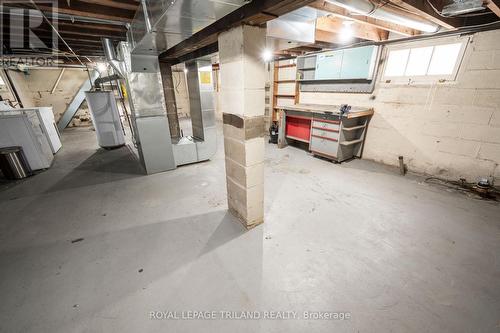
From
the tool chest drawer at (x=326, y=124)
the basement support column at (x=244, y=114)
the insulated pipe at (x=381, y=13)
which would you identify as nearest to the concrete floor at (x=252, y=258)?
the basement support column at (x=244, y=114)

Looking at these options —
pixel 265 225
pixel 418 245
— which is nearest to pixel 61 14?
pixel 265 225

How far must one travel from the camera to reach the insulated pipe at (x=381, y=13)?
5.12ft

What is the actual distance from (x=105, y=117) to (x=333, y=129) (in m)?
5.61

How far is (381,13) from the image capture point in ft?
6.27

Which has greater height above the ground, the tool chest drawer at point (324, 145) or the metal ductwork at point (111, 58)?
the metal ductwork at point (111, 58)

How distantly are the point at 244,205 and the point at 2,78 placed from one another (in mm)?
9674

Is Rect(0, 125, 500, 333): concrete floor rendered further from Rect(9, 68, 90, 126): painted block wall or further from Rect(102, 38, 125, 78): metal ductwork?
Rect(9, 68, 90, 126): painted block wall

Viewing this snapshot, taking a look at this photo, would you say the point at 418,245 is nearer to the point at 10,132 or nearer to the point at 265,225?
the point at 265,225

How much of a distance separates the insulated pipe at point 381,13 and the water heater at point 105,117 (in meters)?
5.64

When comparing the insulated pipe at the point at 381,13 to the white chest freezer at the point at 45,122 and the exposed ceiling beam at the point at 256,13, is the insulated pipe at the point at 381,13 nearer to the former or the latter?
the exposed ceiling beam at the point at 256,13

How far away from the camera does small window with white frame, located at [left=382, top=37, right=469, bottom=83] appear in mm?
3030

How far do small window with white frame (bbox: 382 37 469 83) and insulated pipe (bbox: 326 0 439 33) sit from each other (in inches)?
22.6

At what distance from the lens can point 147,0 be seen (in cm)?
157

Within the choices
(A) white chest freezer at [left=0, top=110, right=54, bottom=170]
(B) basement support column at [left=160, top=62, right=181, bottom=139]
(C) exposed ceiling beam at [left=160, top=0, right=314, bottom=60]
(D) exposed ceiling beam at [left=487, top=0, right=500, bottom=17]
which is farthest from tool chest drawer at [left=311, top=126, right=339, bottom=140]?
(A) white chest freezer at [left=0, top=110, right=54, bottom=170]
